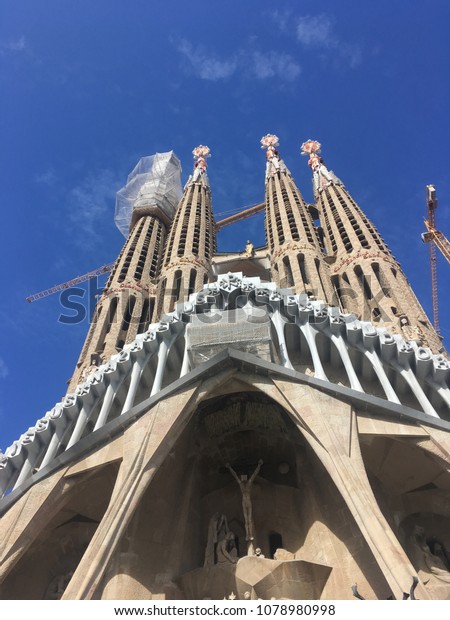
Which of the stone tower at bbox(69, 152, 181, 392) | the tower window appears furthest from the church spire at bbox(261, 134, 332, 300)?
the tower window

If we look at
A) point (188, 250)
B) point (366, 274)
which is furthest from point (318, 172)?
point (366, 274)

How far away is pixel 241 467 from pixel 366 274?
36.6ft

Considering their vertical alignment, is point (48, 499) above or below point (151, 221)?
below

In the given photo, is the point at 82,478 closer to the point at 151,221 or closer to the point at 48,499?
the point at 48,499

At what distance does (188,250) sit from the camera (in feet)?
88.8

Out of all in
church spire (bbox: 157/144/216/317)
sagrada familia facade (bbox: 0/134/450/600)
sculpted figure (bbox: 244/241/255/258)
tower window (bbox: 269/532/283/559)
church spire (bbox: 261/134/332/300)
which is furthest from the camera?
sculpted figure (bbox: 244/241/255/258)

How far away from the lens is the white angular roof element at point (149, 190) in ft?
111

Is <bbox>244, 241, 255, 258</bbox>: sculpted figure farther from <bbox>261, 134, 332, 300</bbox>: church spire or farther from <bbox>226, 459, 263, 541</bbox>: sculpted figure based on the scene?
<bbox>226, 459, 263, 541</bbox>: sculpted figure

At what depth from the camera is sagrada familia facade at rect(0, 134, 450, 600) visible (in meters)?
10.9

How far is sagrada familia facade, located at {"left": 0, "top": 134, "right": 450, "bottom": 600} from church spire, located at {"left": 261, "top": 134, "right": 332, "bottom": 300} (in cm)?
746

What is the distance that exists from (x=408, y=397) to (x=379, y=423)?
2.44 metres

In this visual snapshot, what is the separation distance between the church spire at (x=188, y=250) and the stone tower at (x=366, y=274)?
19.6 ft

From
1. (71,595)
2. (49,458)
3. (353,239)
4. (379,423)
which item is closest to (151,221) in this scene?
(353,239)

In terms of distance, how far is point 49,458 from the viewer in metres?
12.8
